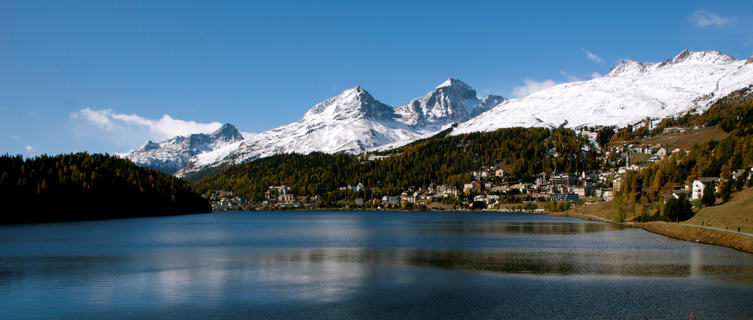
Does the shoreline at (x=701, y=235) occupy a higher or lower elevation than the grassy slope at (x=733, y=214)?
lower

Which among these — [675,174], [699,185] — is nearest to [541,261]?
[699,185]

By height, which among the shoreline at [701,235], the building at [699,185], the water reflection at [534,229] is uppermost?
the building at [699,185]

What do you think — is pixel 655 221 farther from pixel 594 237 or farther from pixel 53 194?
pixel 53 194

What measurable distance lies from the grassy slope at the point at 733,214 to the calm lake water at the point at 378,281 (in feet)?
24.0

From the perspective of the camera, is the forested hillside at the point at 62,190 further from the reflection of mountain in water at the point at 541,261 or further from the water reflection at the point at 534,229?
Result: the reflection of mountain in water at the point at 541,261

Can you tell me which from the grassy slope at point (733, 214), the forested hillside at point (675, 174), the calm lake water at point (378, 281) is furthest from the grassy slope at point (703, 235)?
the forested hillside at point (675, 174)

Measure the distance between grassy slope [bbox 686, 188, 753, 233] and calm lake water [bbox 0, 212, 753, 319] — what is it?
7.31 meters

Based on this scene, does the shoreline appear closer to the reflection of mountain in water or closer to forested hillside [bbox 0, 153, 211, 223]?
the reflection of mountain in water

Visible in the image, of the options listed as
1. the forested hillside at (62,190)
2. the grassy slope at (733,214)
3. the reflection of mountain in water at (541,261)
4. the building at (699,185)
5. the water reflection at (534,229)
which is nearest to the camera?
the reflection of mountain in water at (541,261)

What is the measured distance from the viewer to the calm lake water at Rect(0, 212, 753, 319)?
37.8 m

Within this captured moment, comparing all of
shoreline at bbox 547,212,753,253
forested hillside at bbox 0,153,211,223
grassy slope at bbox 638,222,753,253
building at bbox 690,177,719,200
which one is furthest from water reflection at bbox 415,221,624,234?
forested hillside at bbox 0,153,211,223

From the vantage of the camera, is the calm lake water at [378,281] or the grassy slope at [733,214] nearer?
the calm lake water at [378,281]

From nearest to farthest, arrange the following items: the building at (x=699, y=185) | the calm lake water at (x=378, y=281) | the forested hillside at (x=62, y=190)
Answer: the calm lake water at (x=378, y=281), the building at (x=699, y=185), the forested hillside at (x=62, y=190)

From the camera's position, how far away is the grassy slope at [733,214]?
81375mm
